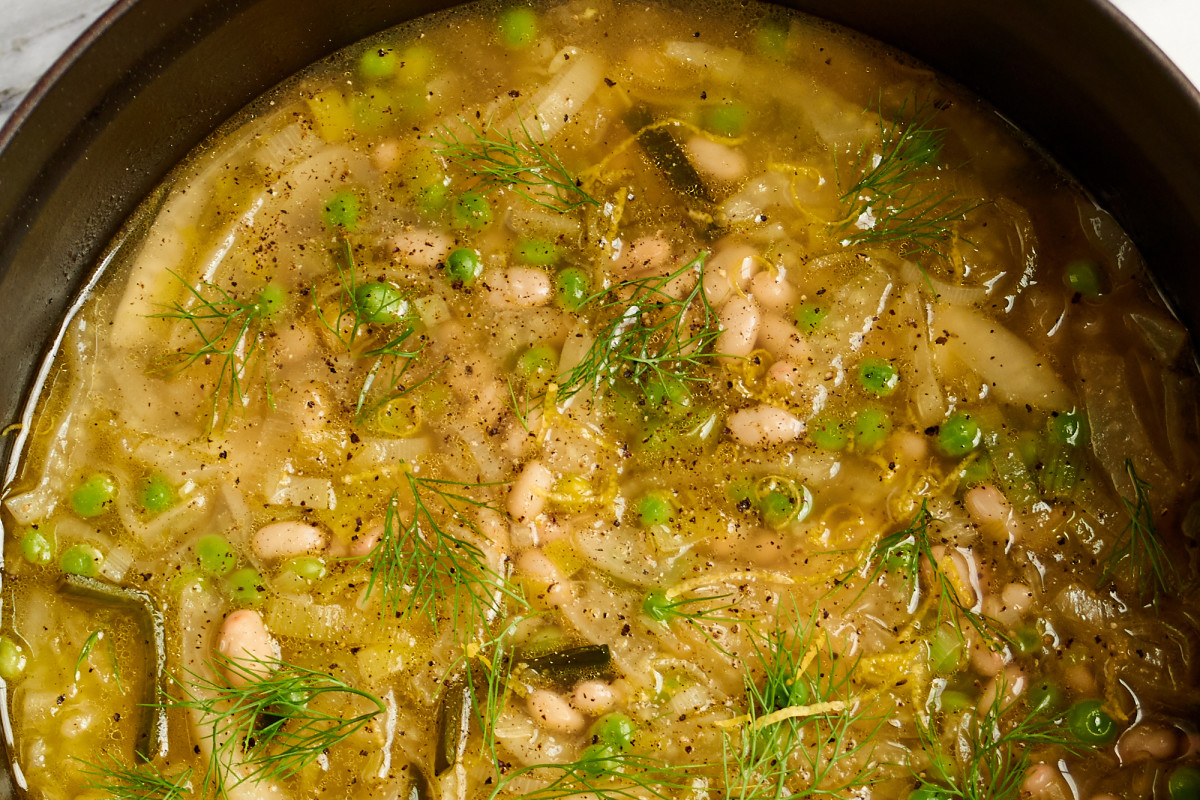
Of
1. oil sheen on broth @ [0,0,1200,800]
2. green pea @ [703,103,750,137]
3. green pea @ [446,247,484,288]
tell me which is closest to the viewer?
oil sheen on broth @ [0,0,1200,800]

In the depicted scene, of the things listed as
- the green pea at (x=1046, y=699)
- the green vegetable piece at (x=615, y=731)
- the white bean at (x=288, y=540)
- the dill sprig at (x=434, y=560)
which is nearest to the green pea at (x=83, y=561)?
the white bean at (x=288, y=540)

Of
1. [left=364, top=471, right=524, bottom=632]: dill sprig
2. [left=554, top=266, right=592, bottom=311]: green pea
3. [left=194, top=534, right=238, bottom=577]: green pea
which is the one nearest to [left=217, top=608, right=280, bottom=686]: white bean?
[left=194, top=534, right=238, bottom=577]: green pea

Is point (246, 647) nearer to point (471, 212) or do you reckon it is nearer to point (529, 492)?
point (529, 492)

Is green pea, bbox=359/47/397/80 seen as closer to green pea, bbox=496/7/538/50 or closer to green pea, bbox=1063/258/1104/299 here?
green pea, bbox=496/7/538/50

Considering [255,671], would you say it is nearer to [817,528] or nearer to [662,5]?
[817,528]

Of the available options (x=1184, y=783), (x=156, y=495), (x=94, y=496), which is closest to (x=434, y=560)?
(x=156, y=495)

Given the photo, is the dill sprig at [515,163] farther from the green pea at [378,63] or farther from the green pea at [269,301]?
the green pea at [269,301]

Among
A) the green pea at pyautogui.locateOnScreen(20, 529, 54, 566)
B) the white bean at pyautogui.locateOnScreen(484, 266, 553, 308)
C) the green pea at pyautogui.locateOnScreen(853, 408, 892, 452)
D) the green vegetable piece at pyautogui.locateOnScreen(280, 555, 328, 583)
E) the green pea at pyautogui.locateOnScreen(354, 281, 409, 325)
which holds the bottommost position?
the green pea at pyautogui.locateOnScreen(20, 529, 54, 566)
